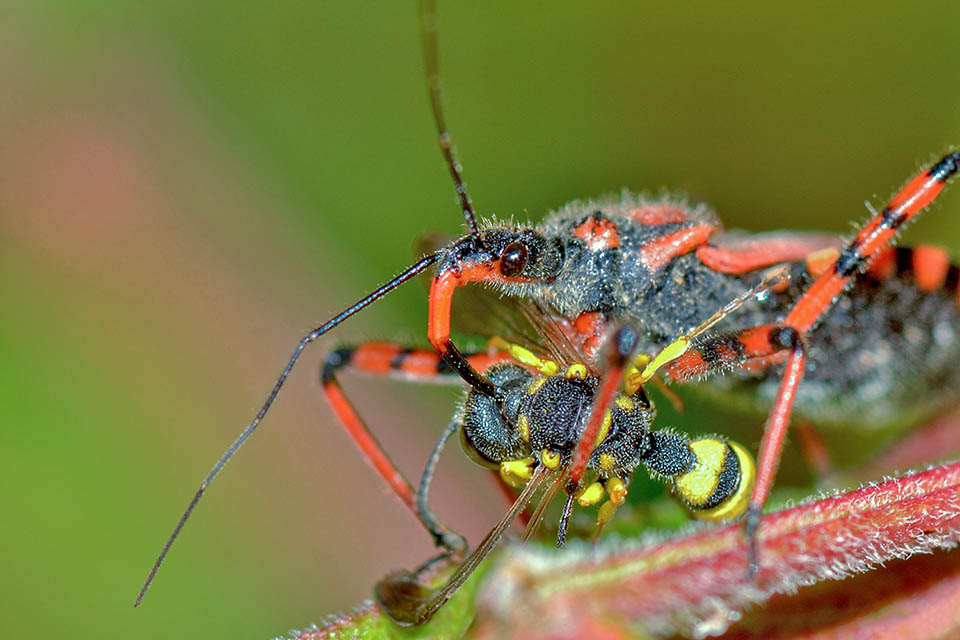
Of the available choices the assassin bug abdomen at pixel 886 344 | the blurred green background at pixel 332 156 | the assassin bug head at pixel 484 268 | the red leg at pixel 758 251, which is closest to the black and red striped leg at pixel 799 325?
the red leg at pixel 758 251

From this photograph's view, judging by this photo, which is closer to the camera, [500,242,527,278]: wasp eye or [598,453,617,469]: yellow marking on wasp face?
[598,453,617,469]: yellow marking on wasp face

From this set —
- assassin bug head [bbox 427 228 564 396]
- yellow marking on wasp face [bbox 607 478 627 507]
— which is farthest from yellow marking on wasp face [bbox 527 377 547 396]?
yellow marking on wasp face [bbox 607 478 627 507]

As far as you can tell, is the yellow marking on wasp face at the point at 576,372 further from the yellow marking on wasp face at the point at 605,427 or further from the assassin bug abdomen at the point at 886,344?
the assassin bug abdomen at the point at 886,344

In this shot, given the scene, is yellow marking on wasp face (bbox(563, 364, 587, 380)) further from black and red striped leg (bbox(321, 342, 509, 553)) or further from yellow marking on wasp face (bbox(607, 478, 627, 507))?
black and red striped leg (bbox(321, 342, 509, 553))

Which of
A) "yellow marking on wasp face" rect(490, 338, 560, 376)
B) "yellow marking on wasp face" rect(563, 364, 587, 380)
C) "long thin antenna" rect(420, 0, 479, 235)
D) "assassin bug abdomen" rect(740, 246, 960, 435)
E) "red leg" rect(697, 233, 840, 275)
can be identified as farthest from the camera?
"assassin bug abdomen" rect(740, 246, 960, 435)

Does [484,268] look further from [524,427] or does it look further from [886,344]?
[886,344]

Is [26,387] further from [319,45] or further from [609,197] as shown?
[609,197]

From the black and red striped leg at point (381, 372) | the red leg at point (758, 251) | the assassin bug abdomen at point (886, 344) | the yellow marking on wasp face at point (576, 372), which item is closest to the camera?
the yellow marking on wasp face at point (576, 372)
